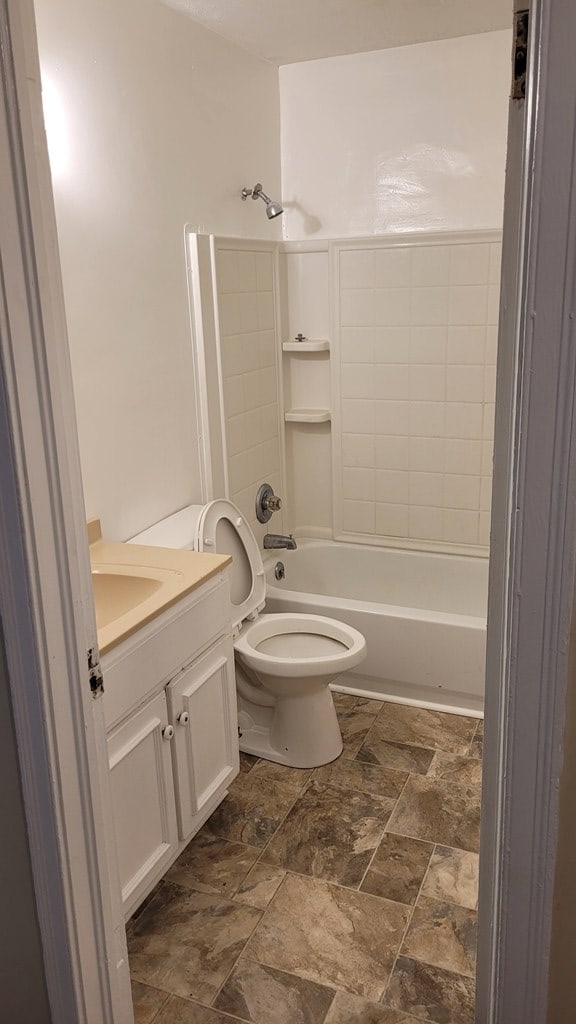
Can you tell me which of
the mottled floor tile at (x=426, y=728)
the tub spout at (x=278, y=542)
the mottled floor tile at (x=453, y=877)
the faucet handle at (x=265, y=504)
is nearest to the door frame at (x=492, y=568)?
the mottled floor tile at (x=453, y=877)

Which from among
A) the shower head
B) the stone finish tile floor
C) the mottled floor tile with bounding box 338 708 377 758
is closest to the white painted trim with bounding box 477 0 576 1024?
the stone finish tile floor

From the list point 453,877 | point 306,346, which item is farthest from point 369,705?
point 306,346

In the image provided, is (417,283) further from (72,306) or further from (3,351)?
(3,351)

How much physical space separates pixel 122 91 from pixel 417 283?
Answer: 1.44 meters

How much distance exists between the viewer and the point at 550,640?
3.30ft

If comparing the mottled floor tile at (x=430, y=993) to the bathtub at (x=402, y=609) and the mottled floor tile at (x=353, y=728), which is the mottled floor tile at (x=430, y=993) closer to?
the mottled floor tile at (x=353, y=728)

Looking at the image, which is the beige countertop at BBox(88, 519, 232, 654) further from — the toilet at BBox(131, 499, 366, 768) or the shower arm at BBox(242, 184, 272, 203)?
the shower arm at BBox(242, 184, 272, 203)

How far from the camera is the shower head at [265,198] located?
3.12 metres

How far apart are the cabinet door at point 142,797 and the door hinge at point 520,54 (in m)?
1.49

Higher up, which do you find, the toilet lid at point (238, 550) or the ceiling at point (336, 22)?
the ceiling at point (336, 22)

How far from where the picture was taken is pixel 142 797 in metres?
1.97

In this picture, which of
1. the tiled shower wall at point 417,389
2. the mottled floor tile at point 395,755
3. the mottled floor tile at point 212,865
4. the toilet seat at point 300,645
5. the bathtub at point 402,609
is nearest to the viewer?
the mottled floor tile at point 212,865

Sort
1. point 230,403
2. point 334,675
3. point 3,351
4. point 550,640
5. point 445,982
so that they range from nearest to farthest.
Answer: point 550,640, point 3,351, point 445,982, point 334,675, point 230,403

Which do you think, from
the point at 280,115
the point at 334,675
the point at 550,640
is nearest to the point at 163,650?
the point at 334,675
